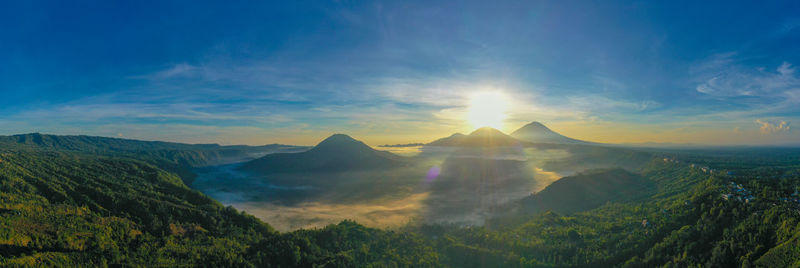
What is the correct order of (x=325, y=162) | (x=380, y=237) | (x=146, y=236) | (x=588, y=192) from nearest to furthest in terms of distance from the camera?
(x=146, y=236) < (x=380, y=237) < (x=588, y=192) < (x=325, y=162)

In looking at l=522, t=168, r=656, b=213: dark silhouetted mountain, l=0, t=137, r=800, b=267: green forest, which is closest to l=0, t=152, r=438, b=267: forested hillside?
l=0, t=137, r=800, b=267: green forest

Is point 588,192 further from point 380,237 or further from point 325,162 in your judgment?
point 325,162

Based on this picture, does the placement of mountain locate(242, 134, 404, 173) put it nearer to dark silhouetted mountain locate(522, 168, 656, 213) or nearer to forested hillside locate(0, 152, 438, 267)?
dark silhouetted mountain locate(522, 168, 656, 213)

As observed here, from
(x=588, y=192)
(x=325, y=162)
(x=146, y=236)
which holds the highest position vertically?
(x=325, y=162)

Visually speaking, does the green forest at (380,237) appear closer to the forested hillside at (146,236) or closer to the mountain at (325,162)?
the forested hillside at (146,236)

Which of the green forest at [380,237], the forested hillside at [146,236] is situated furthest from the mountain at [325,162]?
the green forest at [380,237]

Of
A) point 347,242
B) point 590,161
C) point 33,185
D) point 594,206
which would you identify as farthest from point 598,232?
point 590,161

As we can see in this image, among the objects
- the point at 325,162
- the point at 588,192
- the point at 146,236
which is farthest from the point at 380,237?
the point at 325,162
